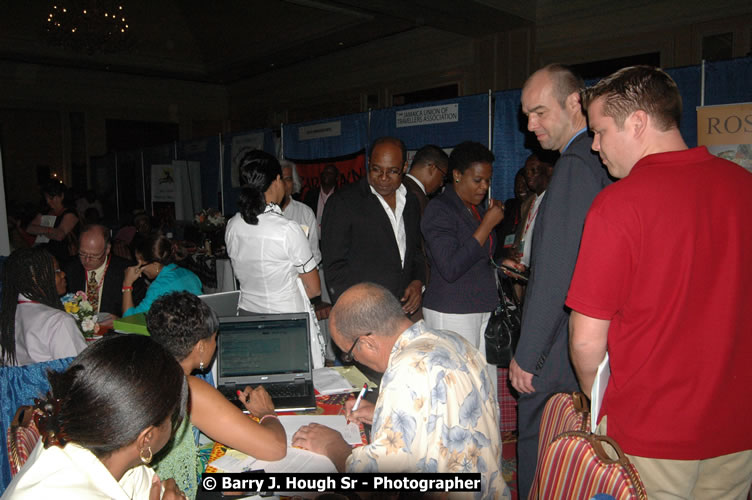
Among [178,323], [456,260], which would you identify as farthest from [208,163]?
[178,323]

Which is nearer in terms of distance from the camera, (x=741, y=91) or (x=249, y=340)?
(x=249, y=340)

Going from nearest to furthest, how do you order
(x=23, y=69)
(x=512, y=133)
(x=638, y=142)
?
(x=638, y=142) → (x=512, y=133) → (x=23, y=69)

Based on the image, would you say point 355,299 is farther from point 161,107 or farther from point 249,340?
point 161,107

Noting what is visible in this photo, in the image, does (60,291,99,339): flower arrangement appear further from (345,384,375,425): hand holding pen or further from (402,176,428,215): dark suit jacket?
(402,176,428,215): dark suit jacket

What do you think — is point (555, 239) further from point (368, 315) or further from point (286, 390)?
point (286, 390)

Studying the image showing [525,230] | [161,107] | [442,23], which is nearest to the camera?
[525,230]

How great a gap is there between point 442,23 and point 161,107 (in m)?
8.89

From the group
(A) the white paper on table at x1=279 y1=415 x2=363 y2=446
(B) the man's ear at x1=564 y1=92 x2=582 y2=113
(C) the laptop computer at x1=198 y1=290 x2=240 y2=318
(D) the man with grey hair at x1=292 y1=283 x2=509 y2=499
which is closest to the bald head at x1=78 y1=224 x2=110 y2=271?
(C) the laptop computer at x1=198 y1=290 x2=240 y2=318

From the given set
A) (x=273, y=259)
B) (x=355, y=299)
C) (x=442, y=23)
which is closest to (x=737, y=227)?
(x=355, y=299)

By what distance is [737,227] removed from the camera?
50.7 inches

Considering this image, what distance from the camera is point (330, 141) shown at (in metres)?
6.68

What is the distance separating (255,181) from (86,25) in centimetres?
867

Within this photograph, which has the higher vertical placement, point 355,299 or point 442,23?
point 442,23

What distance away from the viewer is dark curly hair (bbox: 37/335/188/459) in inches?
43.7
